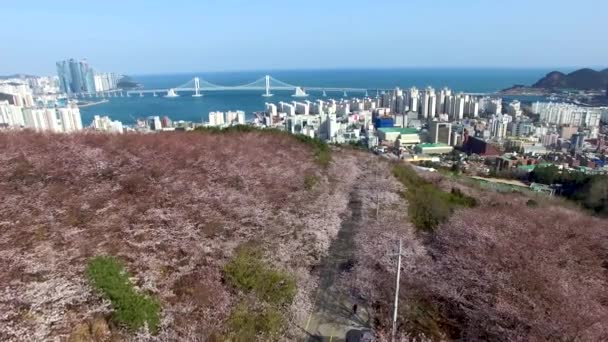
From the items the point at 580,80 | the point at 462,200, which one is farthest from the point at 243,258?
the point at 580,80

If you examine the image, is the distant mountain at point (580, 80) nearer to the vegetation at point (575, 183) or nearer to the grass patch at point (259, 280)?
the vegetation at point (575, 183)

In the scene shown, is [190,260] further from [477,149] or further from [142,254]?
[477,149]

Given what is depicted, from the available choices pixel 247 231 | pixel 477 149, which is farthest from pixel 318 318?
pixel 477 149

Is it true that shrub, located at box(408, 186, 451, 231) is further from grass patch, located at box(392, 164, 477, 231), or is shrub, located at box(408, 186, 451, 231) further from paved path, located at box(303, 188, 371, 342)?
paved path, located at box(303, 188, 371, 342)

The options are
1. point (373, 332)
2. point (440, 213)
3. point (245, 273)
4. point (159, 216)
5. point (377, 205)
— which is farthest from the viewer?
point (377, 205)

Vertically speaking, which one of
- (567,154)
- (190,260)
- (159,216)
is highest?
(159,216)

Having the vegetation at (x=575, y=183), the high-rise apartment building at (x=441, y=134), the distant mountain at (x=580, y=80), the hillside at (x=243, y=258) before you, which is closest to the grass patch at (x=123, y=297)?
the hillside at (x=243, y=258)

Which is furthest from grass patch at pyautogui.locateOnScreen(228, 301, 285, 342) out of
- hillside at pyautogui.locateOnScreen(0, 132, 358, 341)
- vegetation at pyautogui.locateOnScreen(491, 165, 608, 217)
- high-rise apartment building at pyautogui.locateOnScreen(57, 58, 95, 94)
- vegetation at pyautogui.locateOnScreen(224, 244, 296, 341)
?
high-rise apartment building at pyautogui.locateOnScreen(57, 58, 95, 94)

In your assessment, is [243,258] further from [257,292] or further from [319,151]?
[319,151]
